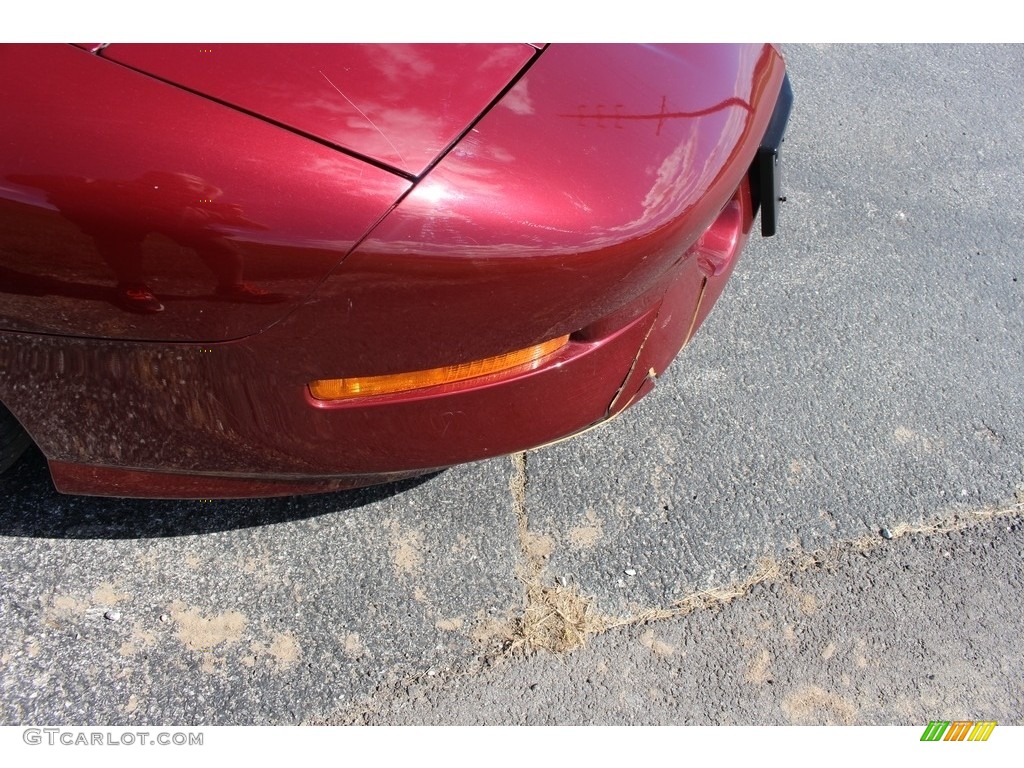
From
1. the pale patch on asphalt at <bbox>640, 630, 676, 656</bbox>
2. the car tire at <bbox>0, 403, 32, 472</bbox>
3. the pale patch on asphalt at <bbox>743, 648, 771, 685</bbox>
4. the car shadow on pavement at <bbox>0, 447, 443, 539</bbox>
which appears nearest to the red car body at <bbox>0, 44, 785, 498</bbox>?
the car tire at <bbox>0, 403, 32, 472</bbox>

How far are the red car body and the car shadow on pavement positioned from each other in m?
0.37

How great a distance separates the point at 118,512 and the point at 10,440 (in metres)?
0.30

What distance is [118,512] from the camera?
2057 millimetres

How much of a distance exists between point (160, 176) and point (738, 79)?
44.5 inches

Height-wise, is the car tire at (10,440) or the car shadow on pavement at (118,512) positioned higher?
the car tire at (10,440)

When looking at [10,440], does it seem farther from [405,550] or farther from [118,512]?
[405,550]

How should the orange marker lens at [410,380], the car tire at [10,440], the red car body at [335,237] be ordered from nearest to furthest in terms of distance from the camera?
the red car body at [335,237] → the orange marker lens at [410,380] → the car tire at [10,440]

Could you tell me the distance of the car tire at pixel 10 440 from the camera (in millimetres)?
1838
